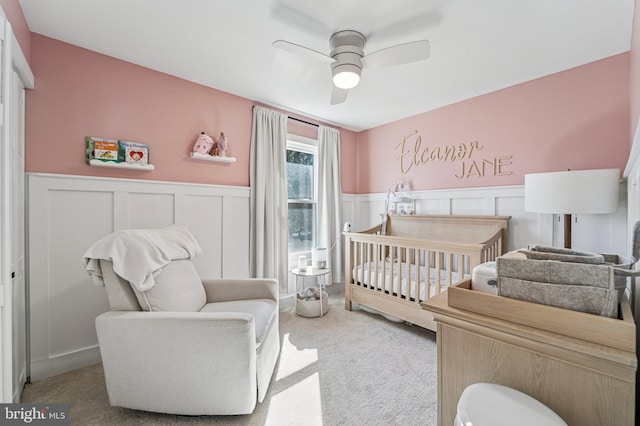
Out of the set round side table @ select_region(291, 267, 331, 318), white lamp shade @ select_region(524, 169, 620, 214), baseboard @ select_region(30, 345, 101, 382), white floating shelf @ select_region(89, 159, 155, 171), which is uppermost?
white floating shelf @ select_region(89, 159, 155, 171)

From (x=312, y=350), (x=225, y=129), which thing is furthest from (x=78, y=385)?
(x=225, y=129)

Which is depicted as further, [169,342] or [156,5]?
[156,5]

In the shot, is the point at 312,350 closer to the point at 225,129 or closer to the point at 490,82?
the point at 225,129

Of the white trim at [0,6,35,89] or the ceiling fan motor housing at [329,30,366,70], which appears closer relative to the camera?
the white trim at [0,6,35,89]

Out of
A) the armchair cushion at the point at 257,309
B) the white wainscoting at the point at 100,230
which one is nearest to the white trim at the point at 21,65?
the white wainscoting at the point at 100,230

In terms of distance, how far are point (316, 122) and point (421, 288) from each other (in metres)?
2.32

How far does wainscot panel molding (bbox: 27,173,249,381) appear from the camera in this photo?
193 cm

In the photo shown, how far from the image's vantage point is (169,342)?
148 centimetres

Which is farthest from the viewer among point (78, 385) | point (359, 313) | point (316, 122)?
point (316, 122)

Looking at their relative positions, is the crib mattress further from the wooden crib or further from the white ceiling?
the white ceiling

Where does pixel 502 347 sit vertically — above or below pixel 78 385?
above

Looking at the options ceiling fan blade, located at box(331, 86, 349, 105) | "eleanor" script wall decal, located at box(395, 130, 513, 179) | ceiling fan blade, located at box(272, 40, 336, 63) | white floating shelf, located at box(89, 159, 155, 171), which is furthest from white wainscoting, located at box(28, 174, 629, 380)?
ceiling fan blade, located at box(272, 40, 336, 63)

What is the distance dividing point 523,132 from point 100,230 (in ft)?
12.0

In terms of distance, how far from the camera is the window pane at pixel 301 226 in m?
3.54
